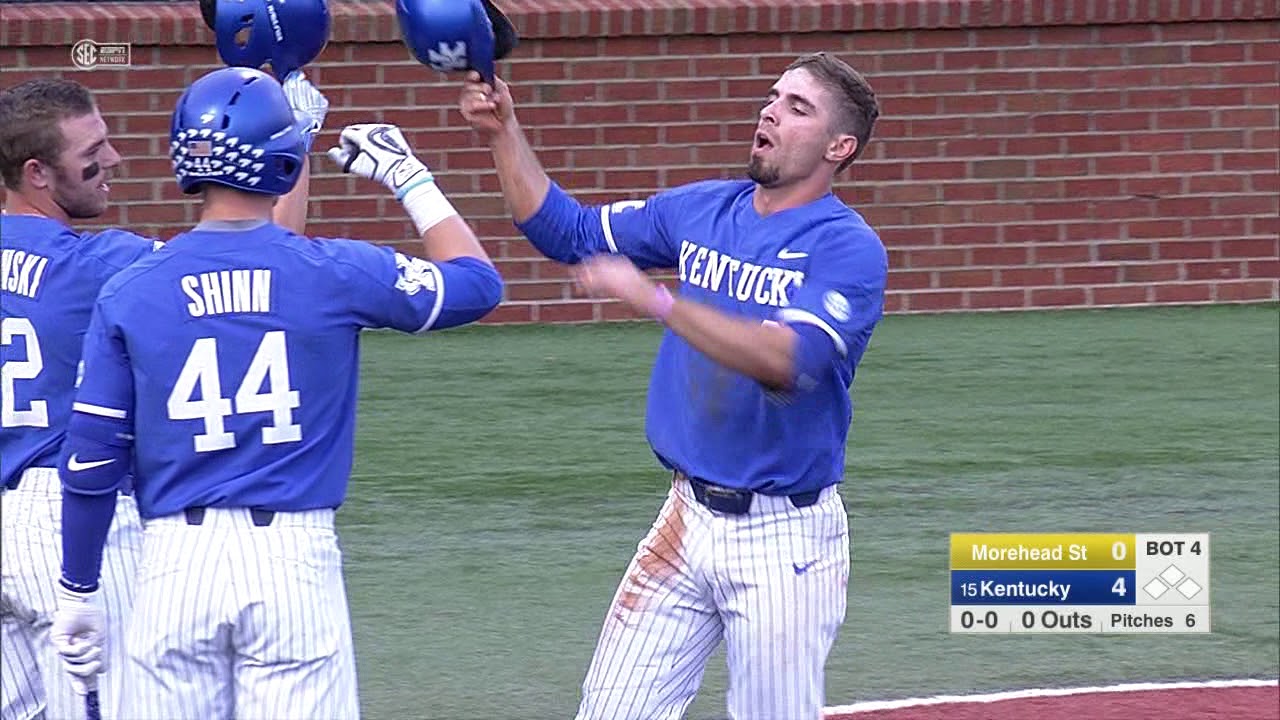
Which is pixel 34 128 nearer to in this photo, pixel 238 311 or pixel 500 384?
pixel 238 311

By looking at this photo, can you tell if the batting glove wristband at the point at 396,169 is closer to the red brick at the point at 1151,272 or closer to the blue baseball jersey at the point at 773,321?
the blue baseball jersey at the point at 773,321

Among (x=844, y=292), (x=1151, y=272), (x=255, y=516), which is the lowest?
(x=255, y=516)

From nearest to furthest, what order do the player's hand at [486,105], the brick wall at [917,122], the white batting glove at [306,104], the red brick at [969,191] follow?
the white batting glove at [306,104]
the player's hand at [486,105]
the brick wall at [917,122]
the red brick at [969,191]

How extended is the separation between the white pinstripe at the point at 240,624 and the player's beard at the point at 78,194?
105 centimetres

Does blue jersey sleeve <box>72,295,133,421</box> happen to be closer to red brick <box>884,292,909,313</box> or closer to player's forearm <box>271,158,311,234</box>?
player's forearm <box>271,158,311,234</box>

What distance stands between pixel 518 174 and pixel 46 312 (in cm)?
118

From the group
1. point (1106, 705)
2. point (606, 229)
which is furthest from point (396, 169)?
point (1106, 705)

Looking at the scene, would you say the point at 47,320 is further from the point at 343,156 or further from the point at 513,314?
the point at 513,314

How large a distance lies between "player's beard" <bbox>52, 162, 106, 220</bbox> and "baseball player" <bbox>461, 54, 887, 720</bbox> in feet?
2.90

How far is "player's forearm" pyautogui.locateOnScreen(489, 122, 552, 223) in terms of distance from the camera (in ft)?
16.7

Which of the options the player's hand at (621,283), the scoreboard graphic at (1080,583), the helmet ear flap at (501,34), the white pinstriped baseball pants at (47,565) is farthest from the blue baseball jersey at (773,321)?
the scoreboard graphic at (1080,583)

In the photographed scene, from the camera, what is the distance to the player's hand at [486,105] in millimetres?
4965

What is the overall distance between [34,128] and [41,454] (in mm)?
740

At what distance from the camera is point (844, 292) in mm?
4605
